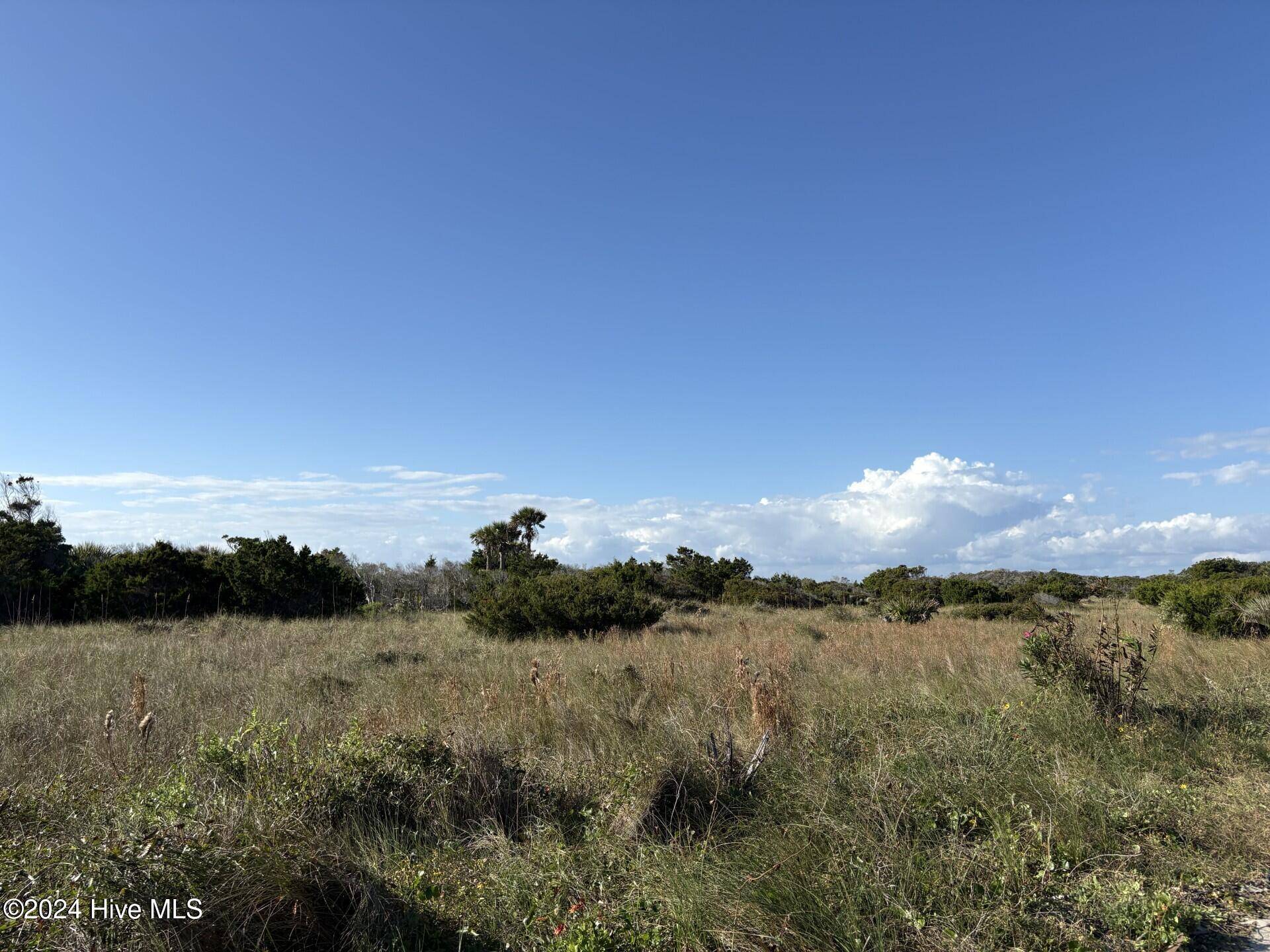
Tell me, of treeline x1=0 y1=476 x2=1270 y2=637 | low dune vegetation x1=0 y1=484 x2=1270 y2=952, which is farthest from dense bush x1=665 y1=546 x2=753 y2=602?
low dune vegetation x1=0 y1=484 x2=1270 y2=952

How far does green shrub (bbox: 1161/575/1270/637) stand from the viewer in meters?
13.1

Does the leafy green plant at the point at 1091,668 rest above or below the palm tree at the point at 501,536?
below

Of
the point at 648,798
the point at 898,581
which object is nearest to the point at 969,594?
the point at 898,581

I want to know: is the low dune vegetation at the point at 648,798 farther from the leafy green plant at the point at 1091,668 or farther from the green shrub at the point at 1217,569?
the green shrub at the point at 1217,569

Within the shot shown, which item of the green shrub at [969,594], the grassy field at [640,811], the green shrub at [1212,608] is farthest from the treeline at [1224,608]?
the green shrub at [969,594]

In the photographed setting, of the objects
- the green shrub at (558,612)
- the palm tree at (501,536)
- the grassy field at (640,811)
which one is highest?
the palm tree at (501,536)

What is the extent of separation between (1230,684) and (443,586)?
985 inches

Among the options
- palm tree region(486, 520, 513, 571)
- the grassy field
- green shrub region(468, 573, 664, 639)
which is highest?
palm tree region(486, 520, 513, 571)

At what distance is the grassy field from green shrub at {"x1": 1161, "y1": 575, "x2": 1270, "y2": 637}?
6.64 metres

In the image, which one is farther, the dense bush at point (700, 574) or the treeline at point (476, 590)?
the dense bush at point (700, 574)

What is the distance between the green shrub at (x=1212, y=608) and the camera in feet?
42.9

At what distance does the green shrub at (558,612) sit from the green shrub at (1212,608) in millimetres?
11320

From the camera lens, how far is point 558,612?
14648 mm

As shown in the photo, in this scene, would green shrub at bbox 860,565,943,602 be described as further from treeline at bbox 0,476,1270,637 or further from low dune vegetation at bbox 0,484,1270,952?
low dune vegetation at bbox 0,484,1270,952
